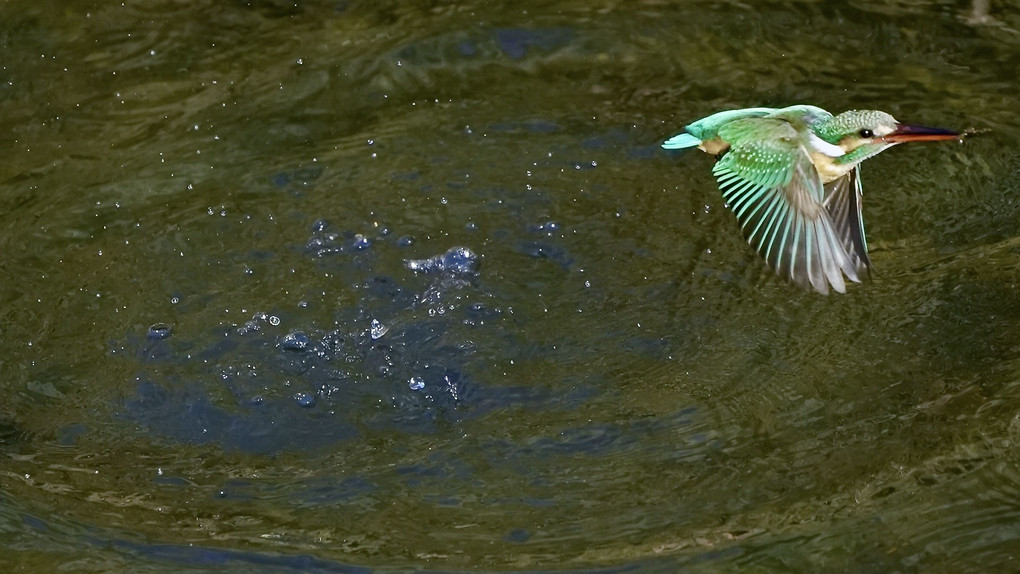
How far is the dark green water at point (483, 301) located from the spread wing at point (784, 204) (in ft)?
1.42

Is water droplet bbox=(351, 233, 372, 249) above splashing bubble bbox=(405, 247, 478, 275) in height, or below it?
above

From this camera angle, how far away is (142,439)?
11.0 ft

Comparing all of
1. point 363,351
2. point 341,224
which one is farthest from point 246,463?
point 341,224

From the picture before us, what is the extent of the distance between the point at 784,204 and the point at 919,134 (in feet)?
1.22

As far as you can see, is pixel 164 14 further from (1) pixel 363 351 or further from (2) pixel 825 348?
(2) pixel 825 348

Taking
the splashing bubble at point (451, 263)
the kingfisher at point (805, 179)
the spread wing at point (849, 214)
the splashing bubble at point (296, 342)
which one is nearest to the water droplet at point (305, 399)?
the splashing bubble at point (296, 342)

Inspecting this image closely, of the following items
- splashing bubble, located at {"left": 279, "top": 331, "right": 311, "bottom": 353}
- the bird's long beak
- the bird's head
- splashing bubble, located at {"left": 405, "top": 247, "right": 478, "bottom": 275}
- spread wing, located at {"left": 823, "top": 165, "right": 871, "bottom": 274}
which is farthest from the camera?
splashing bubble, located at {"left": 405, "top": 247, "right": 478, "bottom": 275}

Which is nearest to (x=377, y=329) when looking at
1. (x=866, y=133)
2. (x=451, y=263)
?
(x=451, y=263)

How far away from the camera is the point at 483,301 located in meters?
3.85

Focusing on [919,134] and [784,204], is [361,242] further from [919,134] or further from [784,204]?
[919,134]

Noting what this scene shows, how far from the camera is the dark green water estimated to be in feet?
9.87

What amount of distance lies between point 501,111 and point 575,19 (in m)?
0.62

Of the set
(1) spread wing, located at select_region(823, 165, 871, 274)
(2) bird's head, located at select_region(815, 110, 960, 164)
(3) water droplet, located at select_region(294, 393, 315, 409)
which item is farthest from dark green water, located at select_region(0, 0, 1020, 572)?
(2) bird's head, located at select_region(815, 110, 960, 164)

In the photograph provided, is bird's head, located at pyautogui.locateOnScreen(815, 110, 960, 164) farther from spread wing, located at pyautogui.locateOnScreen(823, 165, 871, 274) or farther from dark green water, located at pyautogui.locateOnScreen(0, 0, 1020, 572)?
dark green water, located at pyautogui.locateOnScreen(0, 0, 1020, 572)
